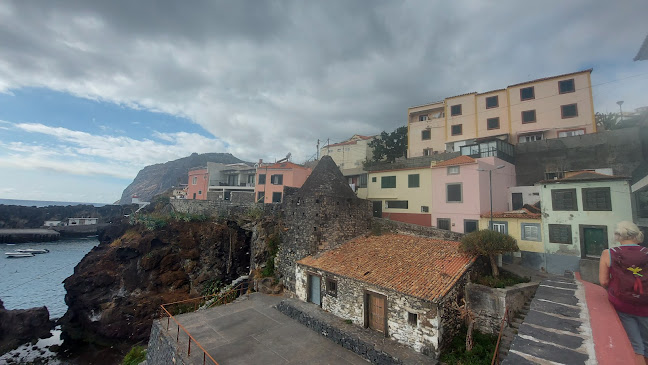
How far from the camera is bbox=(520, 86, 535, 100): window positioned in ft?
74.4

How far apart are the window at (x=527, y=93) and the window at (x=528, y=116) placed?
1208mm

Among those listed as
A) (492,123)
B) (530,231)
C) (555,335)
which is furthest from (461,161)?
(555,335)

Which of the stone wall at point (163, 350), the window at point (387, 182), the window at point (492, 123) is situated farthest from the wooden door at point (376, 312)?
the window at point (492, 123)

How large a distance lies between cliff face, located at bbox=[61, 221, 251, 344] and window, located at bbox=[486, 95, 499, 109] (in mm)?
26098

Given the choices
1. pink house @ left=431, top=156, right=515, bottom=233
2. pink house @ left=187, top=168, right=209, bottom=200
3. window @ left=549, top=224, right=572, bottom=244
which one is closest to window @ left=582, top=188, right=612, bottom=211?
window @ left=549, top=224, right=572, bottom=244

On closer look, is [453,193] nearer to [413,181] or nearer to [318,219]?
[413,181]

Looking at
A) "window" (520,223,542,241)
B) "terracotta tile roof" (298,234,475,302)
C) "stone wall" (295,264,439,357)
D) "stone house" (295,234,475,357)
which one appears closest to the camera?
"stone wall" (295,264,439,357)

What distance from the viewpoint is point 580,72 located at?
820 inches

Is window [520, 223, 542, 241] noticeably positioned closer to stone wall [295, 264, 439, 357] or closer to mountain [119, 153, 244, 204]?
stone wall [295, 264, 439, 357]

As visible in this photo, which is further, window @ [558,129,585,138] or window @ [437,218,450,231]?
window @ [558,129,585,138]

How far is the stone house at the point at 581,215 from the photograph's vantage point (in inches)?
494

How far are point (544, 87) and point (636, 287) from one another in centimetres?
2527

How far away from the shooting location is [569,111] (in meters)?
21.1

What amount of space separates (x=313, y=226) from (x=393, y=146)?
62.7ft
